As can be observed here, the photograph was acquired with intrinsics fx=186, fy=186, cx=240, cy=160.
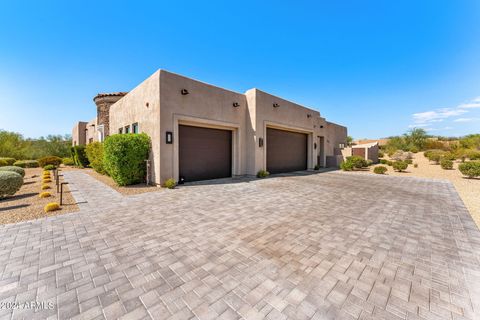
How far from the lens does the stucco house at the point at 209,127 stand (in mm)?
8516

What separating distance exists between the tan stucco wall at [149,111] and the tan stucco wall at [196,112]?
0.25 meters

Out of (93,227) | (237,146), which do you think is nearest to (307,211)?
(93,227)

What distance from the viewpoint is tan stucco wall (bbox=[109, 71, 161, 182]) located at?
8352 millimetres

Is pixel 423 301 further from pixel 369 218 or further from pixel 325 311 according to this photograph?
pixel 369 218

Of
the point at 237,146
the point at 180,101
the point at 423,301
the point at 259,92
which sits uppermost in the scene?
the point at 259,92

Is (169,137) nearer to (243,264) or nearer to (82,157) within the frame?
(243,264)

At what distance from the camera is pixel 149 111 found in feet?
29.5

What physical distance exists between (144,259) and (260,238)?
78.9 inches

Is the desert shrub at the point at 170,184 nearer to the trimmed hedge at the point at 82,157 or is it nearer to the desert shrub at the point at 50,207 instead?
the desert shrub at the point at 50,207

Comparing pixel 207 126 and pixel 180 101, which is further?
pixel 207 126

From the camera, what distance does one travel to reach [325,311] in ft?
6.39

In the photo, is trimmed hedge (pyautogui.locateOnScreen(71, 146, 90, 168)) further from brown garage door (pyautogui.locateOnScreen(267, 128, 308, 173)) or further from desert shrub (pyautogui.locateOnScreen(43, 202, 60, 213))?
brown garage door (pyautogui.locateOnScreen(267, 128, 308, 173))

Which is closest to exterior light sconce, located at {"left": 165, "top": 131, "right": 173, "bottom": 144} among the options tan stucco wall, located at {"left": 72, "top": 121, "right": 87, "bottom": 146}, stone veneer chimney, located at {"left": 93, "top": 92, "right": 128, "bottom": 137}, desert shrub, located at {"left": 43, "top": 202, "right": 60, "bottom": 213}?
desert shrub, located at {"left": 43, "top": 202, "right": 60, "bottom": 213}

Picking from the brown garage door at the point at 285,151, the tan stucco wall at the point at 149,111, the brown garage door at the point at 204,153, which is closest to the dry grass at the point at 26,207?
the tan stucco wall at the point at 149,111
